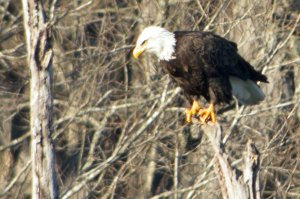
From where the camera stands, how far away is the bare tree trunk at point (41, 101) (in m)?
7.73

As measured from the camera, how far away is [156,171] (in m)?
12.7

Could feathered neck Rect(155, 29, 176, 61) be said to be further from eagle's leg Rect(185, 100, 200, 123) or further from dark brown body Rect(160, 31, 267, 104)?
eagle's leg Rect(185, 100, 200, 123)

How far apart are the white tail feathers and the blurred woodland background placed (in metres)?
1.37

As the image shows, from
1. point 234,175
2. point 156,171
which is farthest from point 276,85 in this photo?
point 234,175

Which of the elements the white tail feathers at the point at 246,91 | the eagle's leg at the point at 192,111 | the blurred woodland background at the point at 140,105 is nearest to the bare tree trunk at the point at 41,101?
the eagle's leg at the point at 192,111

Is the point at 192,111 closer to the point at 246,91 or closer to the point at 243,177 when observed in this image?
the point at 246,91

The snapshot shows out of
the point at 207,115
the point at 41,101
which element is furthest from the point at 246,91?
the point at 41,101

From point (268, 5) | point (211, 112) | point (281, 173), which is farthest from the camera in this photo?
point (281, 173)

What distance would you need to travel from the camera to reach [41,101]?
7770 mm

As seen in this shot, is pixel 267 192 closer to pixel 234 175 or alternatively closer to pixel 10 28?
pixel 10 28

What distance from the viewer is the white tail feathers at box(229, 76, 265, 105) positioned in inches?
372

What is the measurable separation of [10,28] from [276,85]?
2.93 metres

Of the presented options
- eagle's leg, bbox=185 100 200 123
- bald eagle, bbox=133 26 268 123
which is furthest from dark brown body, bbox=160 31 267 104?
eagle's leg, bbox=185 100 200 123

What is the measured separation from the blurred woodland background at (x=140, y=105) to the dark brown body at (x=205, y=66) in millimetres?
1694
